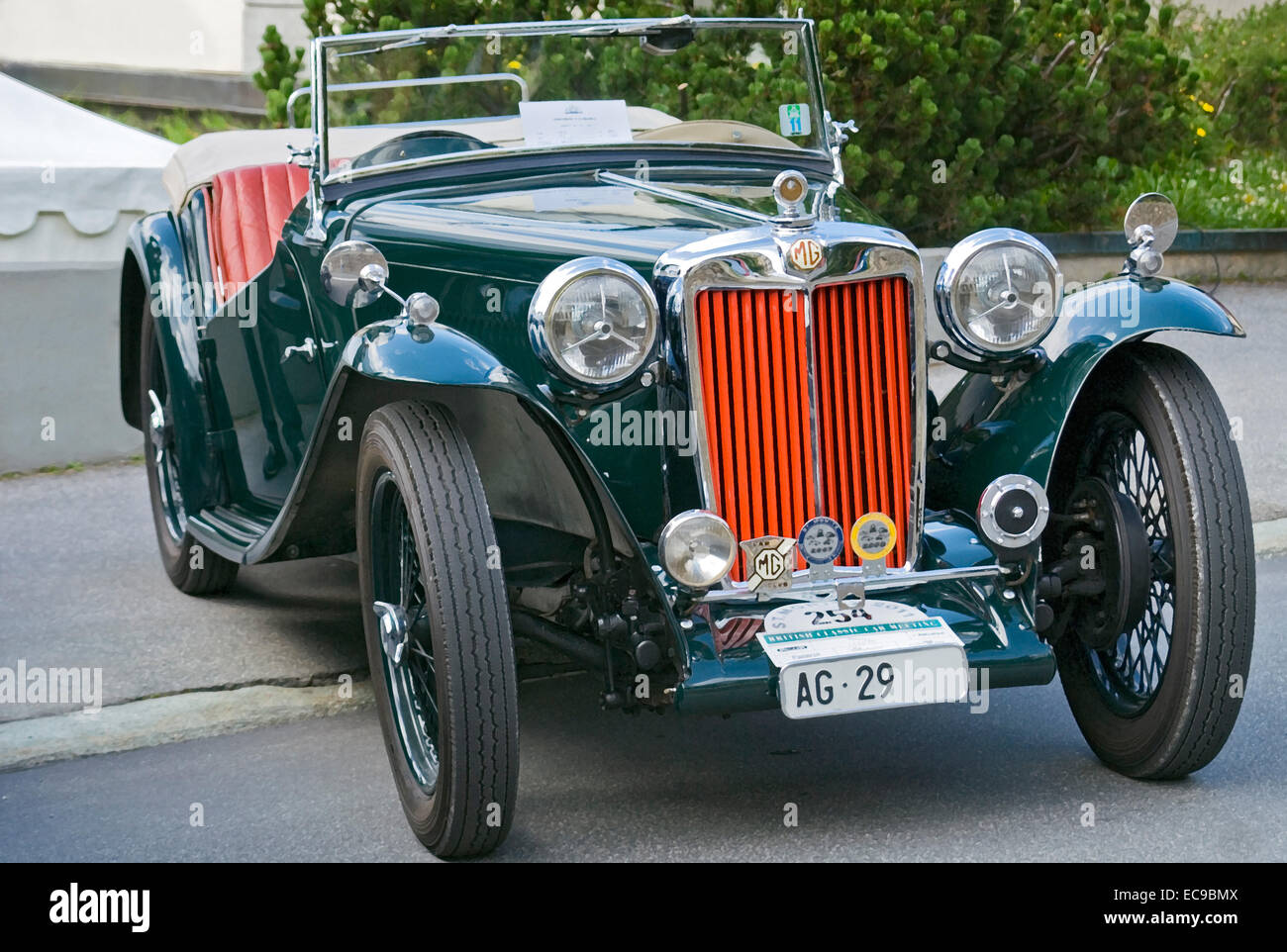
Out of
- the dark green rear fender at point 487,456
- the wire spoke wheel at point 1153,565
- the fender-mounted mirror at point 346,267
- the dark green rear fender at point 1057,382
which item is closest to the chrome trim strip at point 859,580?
the dark green rear fender at point 487,456

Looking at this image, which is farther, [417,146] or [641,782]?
[417,146]

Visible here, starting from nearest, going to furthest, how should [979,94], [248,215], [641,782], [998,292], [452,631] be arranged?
1. [452,631]
2. [998,292]
3. [641,782]
4. [248,215]
5. [979,94]

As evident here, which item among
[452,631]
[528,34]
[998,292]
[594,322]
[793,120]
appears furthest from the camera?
[793,120]

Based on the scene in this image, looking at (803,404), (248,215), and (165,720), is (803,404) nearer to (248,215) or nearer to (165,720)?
(165,720)

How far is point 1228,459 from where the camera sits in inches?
133

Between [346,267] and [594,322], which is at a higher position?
[346,267]

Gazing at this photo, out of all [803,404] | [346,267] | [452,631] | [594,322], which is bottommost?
[452,631]

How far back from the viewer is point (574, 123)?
4383 millimetres

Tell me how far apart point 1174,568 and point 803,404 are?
0.83 metres

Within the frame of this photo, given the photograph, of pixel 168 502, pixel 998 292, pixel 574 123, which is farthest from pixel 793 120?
pixel 168 502

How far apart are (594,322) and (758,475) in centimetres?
46

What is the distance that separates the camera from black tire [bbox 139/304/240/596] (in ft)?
17.6

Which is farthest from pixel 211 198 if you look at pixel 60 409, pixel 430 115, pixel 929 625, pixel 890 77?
pixel 890 77

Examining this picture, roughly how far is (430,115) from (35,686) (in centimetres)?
189
